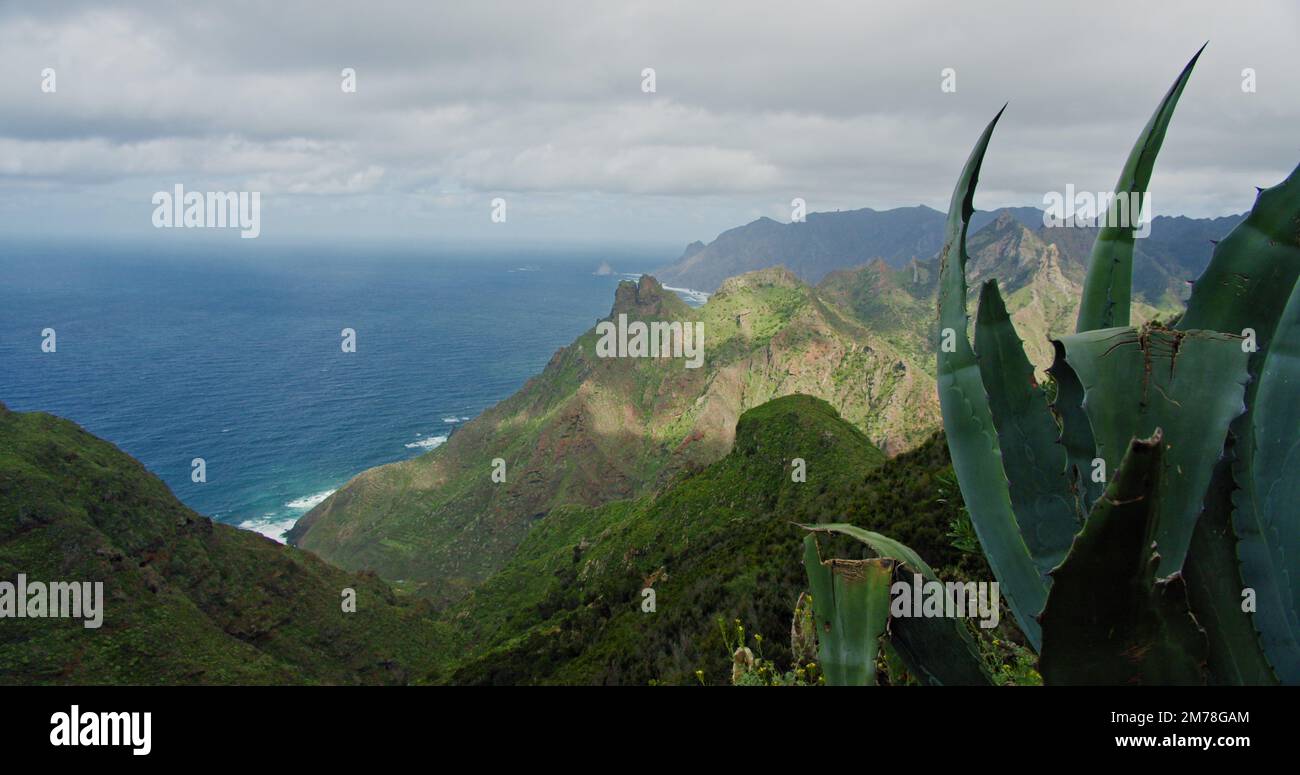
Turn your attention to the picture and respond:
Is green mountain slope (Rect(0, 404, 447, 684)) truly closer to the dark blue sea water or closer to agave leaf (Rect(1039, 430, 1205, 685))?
agave leaf (Rect(1039, 430, 1205, 685))

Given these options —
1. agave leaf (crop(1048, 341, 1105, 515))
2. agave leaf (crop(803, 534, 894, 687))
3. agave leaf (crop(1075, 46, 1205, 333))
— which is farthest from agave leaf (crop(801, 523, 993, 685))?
agave leaf (crop(1075, 46, 1205, 333))

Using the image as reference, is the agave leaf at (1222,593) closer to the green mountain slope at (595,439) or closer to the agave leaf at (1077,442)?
the agave leaf at (1077,442)

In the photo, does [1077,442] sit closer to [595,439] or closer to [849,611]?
[849,611]

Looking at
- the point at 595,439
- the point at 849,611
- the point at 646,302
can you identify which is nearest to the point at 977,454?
the point at 849,611

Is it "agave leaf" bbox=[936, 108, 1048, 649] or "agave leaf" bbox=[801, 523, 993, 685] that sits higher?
"agave leaf" bbox=[936, 108, 1048, 649]
